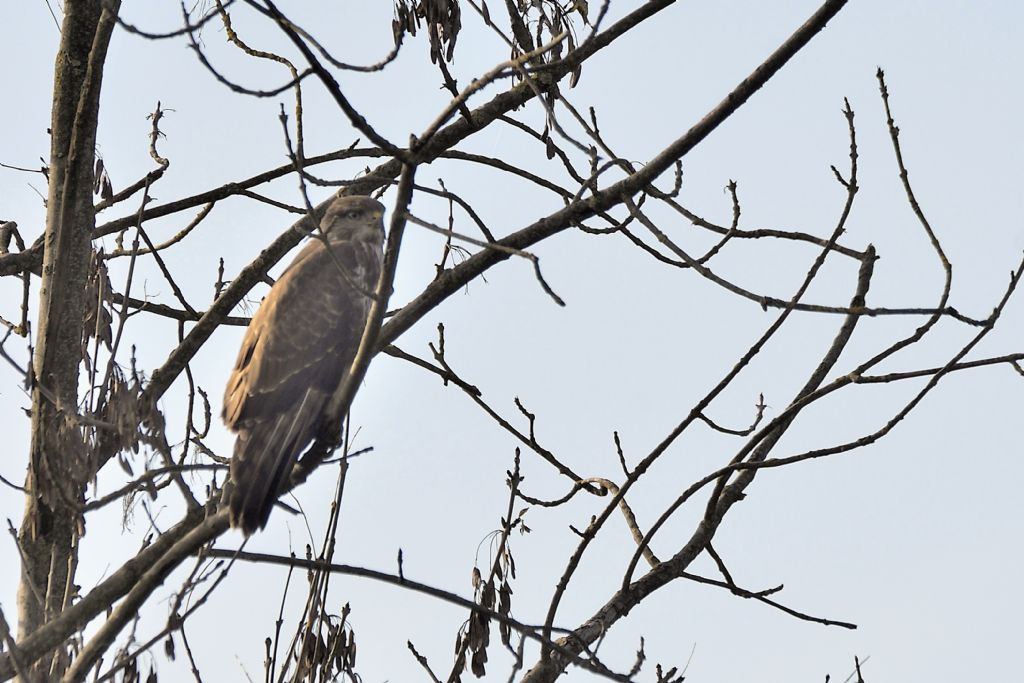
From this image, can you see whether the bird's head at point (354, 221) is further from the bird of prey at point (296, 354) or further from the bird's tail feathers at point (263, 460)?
the bird's tail feathers at point (263, 460)

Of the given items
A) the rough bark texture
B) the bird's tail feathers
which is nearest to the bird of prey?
the bird's tail feathers

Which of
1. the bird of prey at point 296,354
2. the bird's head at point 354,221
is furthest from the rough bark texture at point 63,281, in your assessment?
the bird's head at point 354,221

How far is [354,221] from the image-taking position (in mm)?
5875

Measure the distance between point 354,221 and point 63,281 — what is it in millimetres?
1328

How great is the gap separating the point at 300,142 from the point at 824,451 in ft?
6.86

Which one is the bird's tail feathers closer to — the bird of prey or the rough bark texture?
the bird of prey

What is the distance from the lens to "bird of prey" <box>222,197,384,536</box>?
14.4 ft

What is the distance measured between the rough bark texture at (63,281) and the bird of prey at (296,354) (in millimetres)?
704

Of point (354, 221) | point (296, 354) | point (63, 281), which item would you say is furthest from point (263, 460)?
point (354, 221)

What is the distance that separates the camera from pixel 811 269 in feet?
13.1

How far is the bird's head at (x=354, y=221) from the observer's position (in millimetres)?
5836

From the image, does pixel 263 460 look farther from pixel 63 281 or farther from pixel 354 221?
pixel 354 221

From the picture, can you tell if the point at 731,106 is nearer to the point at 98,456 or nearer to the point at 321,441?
the point at 321,441

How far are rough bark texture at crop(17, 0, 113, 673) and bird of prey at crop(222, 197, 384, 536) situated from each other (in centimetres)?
70
